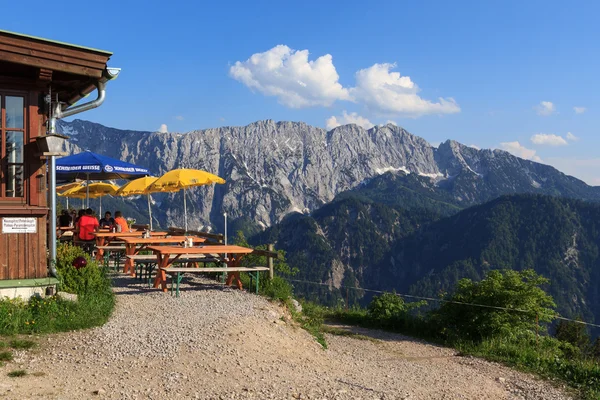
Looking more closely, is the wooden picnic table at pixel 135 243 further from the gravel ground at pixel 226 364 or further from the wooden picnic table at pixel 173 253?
the gravel ground at pixel 226 364

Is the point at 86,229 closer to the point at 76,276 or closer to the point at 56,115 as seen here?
the point at 76,276

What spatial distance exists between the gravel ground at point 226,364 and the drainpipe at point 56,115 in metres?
1.68

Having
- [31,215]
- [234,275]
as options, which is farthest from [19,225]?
[234,275]

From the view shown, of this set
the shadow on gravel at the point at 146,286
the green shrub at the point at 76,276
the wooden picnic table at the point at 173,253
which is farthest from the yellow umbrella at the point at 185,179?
the green shrub at the point at 76,276

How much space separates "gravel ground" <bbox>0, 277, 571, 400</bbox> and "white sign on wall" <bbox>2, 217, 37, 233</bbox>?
2149 mm

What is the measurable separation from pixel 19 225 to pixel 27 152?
126 cm

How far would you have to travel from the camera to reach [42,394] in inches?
237

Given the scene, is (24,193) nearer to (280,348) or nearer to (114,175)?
(280,348)

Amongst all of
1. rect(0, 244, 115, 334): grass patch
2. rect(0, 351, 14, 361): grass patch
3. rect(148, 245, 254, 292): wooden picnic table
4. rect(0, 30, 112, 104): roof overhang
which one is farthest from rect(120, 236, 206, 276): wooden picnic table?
rect(0, 351, 14, 361): grass patch

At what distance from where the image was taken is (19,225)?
31.3ft

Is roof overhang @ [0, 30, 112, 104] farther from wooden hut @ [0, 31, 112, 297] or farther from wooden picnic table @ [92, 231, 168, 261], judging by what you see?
wooden picnic table @ [92, 231, 168, 261]

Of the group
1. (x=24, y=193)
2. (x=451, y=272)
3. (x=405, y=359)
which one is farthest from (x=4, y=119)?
(x=451, y=272)

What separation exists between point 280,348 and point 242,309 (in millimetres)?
2068

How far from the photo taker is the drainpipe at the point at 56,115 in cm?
984
